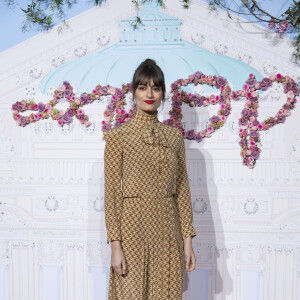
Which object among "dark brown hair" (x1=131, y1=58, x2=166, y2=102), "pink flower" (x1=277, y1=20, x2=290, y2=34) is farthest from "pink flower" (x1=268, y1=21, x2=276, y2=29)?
"dark brown hair" (x1=131, y1=58, x2=166, y2=102)

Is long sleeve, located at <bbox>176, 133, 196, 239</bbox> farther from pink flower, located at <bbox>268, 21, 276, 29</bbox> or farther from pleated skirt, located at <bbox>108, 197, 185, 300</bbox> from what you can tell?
pink flower, located at <bbox>268, 21, 276, 29</bbox>

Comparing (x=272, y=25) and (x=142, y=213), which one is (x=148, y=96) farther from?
(x=272, y=25)

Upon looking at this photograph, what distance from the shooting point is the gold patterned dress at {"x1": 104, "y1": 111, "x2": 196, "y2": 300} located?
1.49 m

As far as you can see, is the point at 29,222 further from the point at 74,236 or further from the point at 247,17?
the point at 247,17

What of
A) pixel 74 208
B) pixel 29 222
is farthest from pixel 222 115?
pixel 29 222

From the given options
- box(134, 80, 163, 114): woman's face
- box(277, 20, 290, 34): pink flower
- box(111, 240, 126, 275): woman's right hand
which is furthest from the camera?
box(277, 20, 290, 34): pink flower

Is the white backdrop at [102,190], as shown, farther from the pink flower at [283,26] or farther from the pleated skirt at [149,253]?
the pleated skirt at [149,253]

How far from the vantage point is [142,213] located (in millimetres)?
1514

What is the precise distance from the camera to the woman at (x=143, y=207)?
1484 millimetres

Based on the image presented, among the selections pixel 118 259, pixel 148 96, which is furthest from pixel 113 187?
pixel 148 96

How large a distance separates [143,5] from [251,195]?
4.01 feet

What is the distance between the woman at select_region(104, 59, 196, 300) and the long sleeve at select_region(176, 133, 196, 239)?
45mm

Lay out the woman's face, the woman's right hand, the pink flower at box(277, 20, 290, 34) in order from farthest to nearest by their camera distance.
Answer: the pink flower at box(277, 20, 290, 34) < the woman's face < the woman's right hand

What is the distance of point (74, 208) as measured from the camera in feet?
7.02
